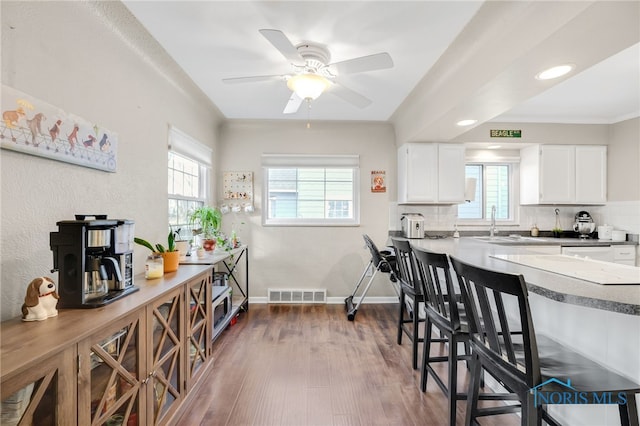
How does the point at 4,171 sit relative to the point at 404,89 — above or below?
below

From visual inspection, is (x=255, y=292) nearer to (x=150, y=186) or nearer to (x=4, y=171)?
(x=150, y=186)

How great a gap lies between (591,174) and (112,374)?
17.3 feet

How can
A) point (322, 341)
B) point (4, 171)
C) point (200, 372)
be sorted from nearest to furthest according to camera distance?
point (4, 171) < point (200, 372) < point (322, 341)

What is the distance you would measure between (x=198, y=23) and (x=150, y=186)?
4.09 ft

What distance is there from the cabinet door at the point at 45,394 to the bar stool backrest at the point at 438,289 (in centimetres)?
164

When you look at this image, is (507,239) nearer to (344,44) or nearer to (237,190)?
(344,44)

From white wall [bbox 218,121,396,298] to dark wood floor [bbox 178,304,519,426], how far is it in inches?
30.2

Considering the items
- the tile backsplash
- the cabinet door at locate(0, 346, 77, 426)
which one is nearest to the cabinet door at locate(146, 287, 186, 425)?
the cabinet door at locate(0, 346, 77, 426)

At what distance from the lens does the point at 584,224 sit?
3.83m

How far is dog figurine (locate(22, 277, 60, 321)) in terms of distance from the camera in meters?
1.11

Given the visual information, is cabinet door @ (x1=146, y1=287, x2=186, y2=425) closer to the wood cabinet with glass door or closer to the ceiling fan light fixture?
the wood cabinet with glass door

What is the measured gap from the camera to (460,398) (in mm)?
1586

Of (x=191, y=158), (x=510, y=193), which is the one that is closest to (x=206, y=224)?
(x=191, y=158)

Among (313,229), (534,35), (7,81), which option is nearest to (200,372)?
(7,81)
